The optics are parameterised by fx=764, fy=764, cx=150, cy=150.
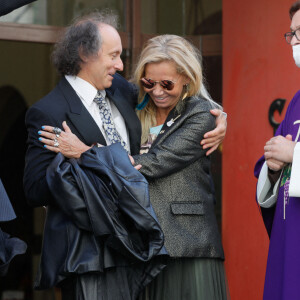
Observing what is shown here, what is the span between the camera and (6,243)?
351 cm

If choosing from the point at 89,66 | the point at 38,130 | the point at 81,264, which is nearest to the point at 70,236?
the point at 81,264

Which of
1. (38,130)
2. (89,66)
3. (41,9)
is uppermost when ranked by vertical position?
(41,9)

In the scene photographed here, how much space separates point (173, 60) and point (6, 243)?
1322mm

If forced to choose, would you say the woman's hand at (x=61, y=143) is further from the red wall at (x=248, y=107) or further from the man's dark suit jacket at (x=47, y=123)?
the red wall at (x=248, y=107)

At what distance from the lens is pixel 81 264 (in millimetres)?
3520

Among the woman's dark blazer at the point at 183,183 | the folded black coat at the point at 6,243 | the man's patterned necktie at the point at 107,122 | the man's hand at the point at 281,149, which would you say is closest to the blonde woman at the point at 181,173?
the woman's dark blazer at the point at 183,183

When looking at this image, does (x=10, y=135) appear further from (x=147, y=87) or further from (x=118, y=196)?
(x=118, y=196)

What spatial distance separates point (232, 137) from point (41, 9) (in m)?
1.78

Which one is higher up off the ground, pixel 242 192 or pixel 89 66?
pixel 89 66

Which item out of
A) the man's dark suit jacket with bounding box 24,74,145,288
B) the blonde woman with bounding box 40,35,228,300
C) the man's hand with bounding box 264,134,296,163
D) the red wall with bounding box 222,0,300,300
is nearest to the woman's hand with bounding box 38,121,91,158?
the man's dark suit jacket with bounding box 24,74,145,288

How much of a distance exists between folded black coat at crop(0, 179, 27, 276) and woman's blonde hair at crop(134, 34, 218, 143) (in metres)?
1.00

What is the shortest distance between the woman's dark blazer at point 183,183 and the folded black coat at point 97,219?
0.33 meters

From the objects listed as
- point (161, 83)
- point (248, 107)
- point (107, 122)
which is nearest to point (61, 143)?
point (107, 122)

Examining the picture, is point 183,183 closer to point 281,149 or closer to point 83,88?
point 281,149
